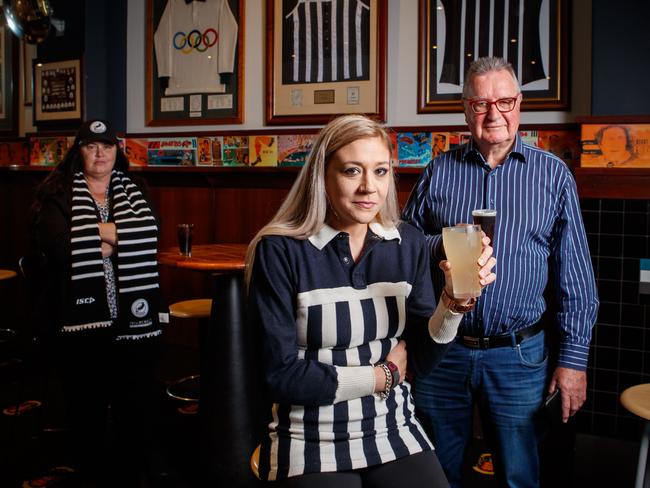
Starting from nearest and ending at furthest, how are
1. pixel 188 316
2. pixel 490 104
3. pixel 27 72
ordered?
pixel 490 104 < pixel 188 316 < pixel 27 72

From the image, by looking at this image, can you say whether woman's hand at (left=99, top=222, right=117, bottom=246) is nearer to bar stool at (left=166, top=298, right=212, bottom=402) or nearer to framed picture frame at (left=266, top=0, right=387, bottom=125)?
bar stool at (left=166, top=298, right=212, bottom=402)

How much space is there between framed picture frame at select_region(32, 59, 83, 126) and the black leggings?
4.46 metres

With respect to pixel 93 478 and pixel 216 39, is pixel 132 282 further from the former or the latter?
pixel 216 39

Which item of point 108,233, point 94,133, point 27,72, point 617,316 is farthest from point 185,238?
point 27,72

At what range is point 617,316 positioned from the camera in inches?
116

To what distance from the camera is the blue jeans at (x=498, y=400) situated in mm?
1974

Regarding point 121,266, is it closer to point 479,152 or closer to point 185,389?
point 185,389

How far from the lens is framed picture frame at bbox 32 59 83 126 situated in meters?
5.16

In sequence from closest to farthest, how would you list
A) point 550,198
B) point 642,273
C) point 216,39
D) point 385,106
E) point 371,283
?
1. point 371,283
2. point 550,198
3. point 642,273
4. point 385,106
5. point 216,39

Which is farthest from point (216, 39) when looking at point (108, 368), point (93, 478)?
point (93, 478)

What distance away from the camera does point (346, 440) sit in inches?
57.9

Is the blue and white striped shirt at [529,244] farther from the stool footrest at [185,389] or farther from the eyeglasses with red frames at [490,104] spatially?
the stool footrest at [185,389]

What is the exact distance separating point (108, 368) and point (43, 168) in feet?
9.63

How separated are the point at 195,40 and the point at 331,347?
386cm
